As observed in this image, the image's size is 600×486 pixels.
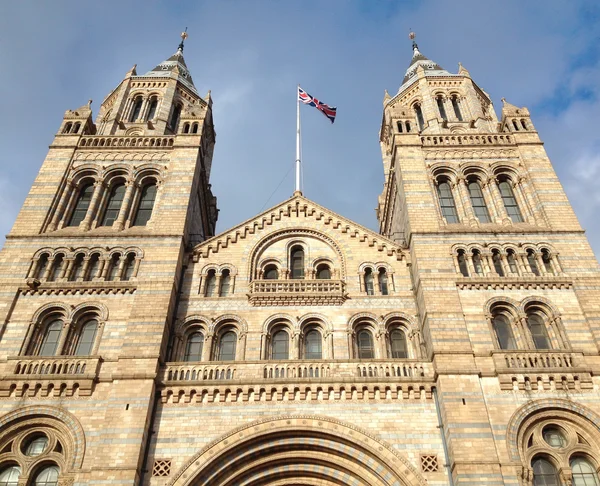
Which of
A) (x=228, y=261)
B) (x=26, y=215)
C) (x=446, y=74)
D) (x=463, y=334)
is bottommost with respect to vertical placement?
(x=463, y=334)

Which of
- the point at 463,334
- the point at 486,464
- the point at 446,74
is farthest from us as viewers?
the point at 446,74

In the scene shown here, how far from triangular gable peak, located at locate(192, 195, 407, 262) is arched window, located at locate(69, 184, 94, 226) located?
5.77 m

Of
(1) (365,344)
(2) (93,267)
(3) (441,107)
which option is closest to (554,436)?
(1) (365,344)

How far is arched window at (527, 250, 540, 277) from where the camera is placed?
847 inches

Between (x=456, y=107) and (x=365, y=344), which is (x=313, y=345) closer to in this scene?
(x=365, y=344)

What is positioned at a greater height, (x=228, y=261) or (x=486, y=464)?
(x=228, y=261)

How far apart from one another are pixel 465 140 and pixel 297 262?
1088cm

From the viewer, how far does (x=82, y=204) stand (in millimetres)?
24906

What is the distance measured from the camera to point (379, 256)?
2306 cm

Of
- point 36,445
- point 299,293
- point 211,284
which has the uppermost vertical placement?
point 211,284

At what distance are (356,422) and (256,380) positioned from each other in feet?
11.9

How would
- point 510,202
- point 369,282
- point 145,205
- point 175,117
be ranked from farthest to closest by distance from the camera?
1. point 175,117
2. point 145,205
3. point 510,202
4. point 369,282

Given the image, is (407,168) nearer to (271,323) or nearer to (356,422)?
(271,323)

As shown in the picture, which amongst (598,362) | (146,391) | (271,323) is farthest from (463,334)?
(146,391)
